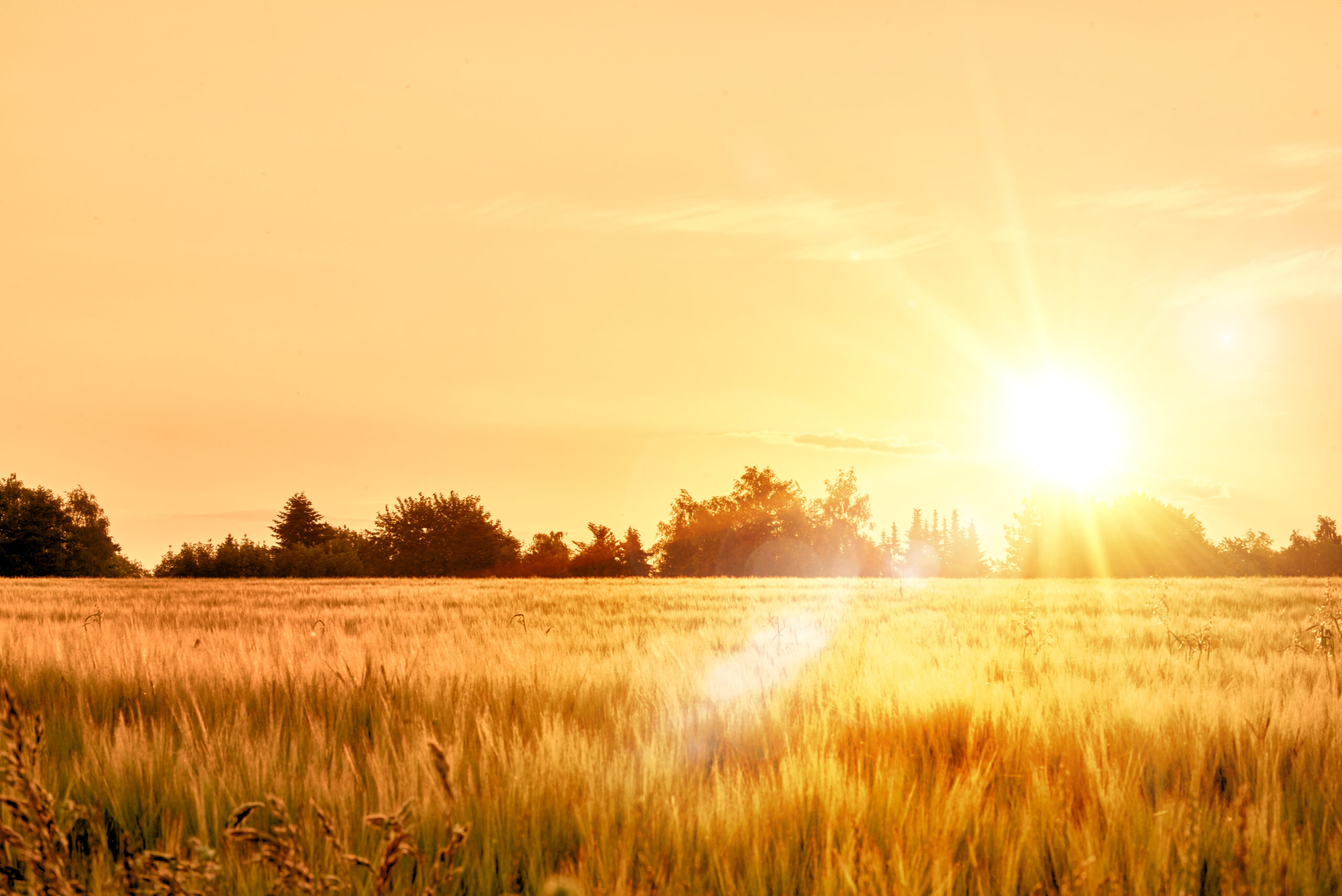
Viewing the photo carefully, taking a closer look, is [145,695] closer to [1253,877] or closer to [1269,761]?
[1253,877]

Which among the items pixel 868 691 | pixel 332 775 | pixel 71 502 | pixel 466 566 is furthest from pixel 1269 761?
pixel 71 502

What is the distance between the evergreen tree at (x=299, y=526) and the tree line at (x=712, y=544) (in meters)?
0.11

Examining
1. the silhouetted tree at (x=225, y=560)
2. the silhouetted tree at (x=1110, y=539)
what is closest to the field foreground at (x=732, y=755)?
the silhouetted tree at (x=225, y=560)

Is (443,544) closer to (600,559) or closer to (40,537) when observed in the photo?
(600,559)

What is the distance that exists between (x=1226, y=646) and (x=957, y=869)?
6275 millimetres

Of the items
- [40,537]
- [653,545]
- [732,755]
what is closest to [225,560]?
[40,537]

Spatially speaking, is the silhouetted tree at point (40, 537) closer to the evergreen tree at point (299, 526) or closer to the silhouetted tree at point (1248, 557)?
the evergreen tree at point (299, 526)

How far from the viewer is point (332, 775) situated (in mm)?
2678

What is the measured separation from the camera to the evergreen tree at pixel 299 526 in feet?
234

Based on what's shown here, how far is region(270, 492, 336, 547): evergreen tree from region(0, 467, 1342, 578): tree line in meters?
0.11

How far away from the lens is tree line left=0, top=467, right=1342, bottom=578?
6144cm

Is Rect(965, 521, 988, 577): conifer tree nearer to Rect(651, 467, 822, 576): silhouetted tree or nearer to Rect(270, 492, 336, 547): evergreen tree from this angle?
Rect(651, 467, 822, 576): silhouetted tree

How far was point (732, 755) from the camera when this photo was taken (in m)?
3.28

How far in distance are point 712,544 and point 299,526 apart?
124 ft
